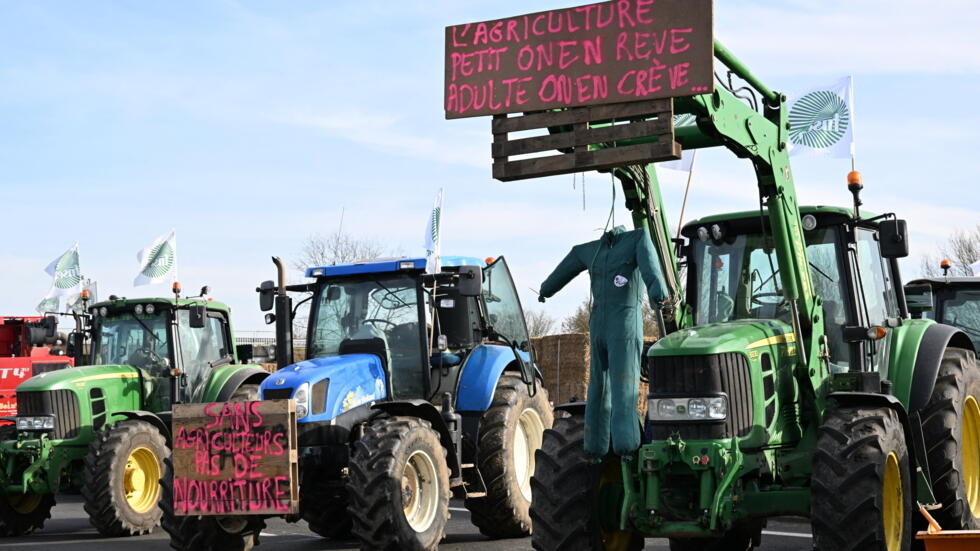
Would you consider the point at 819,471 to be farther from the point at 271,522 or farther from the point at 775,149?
the point at 271,522

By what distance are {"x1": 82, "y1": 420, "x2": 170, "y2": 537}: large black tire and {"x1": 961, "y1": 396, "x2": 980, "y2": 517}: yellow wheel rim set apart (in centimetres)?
754

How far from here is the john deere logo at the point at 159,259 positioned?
15281 millimetres

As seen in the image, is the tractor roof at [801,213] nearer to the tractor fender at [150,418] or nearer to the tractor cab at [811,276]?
the tractor cab at [811,276]

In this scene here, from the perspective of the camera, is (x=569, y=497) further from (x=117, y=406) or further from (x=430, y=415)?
(x=117, y=406)

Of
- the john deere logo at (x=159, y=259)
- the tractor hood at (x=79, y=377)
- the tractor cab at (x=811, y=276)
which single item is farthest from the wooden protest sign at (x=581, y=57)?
the john deere logo at (x=159, y=259)

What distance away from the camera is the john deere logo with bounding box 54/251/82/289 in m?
18.4

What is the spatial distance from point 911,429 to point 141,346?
9.19m

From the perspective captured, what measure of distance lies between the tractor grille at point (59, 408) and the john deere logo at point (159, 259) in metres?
2.36

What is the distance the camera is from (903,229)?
8172 mm

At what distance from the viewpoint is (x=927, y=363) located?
28.1 ft

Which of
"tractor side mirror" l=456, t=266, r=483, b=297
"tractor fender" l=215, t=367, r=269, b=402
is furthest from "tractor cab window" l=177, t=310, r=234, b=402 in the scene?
"tractor side mirror" l=456, t=266, r=483, b=297

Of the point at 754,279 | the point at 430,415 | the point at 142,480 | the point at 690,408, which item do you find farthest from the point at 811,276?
the point at 142,480

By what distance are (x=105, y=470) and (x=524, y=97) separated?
23.1 ft

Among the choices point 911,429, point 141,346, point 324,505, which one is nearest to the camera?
point 911,429
